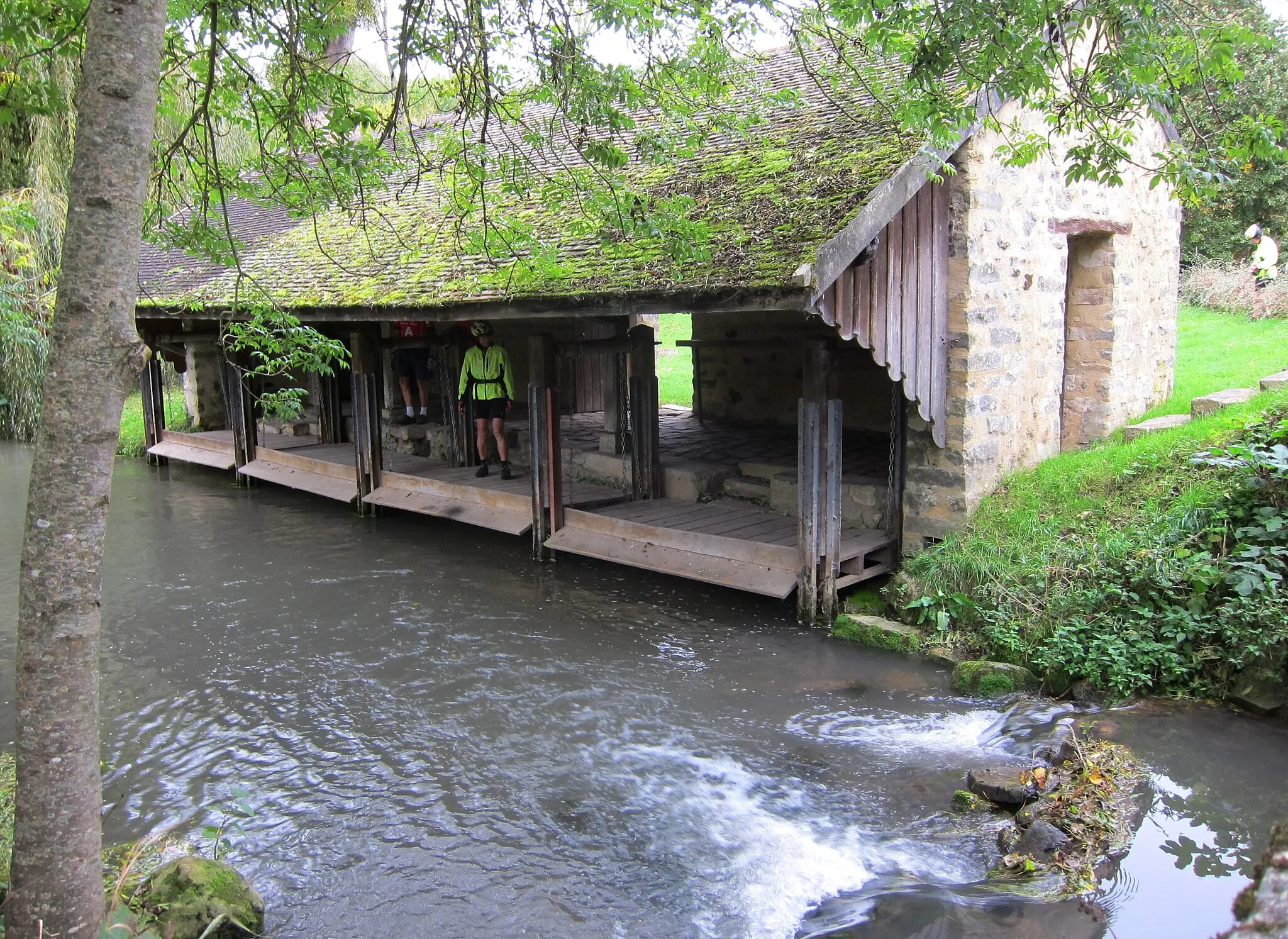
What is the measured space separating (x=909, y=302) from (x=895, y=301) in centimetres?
21

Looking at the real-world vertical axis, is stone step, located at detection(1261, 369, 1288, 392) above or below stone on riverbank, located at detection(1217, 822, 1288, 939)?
above

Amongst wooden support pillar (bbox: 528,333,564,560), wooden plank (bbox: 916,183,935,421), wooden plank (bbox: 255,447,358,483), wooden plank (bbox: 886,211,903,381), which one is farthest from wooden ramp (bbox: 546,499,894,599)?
wooden plank (bbox: 255,447,358,483)

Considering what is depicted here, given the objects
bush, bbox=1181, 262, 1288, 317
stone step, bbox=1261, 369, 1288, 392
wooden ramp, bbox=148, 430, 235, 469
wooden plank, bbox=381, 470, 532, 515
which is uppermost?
bush, bbox=1181, 262, 1288, 317

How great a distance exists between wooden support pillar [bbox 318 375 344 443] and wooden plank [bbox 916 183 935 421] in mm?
9463

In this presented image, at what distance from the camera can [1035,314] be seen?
7973mm

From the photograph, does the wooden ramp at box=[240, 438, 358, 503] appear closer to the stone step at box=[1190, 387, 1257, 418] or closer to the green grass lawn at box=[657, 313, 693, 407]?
the green grass lawn at box=[657, 313, 693, 407]

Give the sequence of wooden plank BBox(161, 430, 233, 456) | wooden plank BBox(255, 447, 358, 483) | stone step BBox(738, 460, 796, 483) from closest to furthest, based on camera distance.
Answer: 1. stone step BBox(738, 460, 796, 483)
2. wooden plank BBox(255, 447, 358, 483)
3. wooden plank BBox(161, 430, 233, 456)

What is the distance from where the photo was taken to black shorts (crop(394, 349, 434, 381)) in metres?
12.9

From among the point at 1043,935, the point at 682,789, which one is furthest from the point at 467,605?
the point at 1043,935

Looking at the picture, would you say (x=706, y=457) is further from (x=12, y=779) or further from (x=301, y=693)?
(x=12, y=779)

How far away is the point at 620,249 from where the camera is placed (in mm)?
7238

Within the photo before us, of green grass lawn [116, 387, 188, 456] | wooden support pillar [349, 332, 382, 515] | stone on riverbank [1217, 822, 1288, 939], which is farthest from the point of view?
green grass lawn [116, 387, 188, 456]

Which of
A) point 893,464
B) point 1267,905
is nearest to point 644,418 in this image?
point 893,464

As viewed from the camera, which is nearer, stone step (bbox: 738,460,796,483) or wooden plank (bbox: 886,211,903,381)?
wooden plank (bbox: 886,211,903,381)
